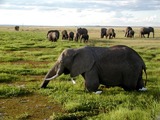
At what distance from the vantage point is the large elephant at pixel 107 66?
966 centimetres

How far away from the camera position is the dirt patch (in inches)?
293

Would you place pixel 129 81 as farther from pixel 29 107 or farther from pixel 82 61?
pixel 29 107

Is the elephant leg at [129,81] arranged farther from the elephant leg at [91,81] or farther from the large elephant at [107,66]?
the elephant leg at [91,81]

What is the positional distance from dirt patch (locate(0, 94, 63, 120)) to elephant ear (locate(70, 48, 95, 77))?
1254 millimetres

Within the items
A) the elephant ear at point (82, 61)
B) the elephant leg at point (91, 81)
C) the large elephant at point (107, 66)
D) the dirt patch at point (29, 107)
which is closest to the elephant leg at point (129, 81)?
the large elephant at point (107, 66)

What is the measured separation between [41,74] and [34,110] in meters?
5.24

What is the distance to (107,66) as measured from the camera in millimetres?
9719

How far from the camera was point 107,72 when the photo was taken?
9.73 metres

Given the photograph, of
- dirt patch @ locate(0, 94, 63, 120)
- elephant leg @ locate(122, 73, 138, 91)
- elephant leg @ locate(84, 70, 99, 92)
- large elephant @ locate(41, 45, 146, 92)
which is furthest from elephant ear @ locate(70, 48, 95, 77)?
dirt patch @ locate(0, 94, 63, 120)

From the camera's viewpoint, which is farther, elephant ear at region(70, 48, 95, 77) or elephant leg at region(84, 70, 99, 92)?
elephant ear at region(70, 48, 95, 77)

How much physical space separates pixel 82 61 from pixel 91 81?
65 centimetres

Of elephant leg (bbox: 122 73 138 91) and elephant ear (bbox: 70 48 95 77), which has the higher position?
elephant ear (bbox: 70 48 95 77)

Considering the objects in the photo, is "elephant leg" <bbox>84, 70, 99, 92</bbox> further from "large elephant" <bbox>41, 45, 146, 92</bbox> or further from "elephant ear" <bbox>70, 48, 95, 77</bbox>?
"elephant ear" <bbox>70, 48, 95, 77</bbox>

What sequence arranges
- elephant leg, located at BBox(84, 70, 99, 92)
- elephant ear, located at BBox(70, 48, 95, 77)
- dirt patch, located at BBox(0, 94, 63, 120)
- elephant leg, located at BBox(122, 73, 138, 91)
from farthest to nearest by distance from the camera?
elephant leg, located at BBox(122, 73, 138, 91) < elephant ear, located at BBox(70, 48, 95, 77) < elephant leg, located at BBox(84, 70, 99, 92) < dirt patch, located at BBox(0, 94, 63, 120)
